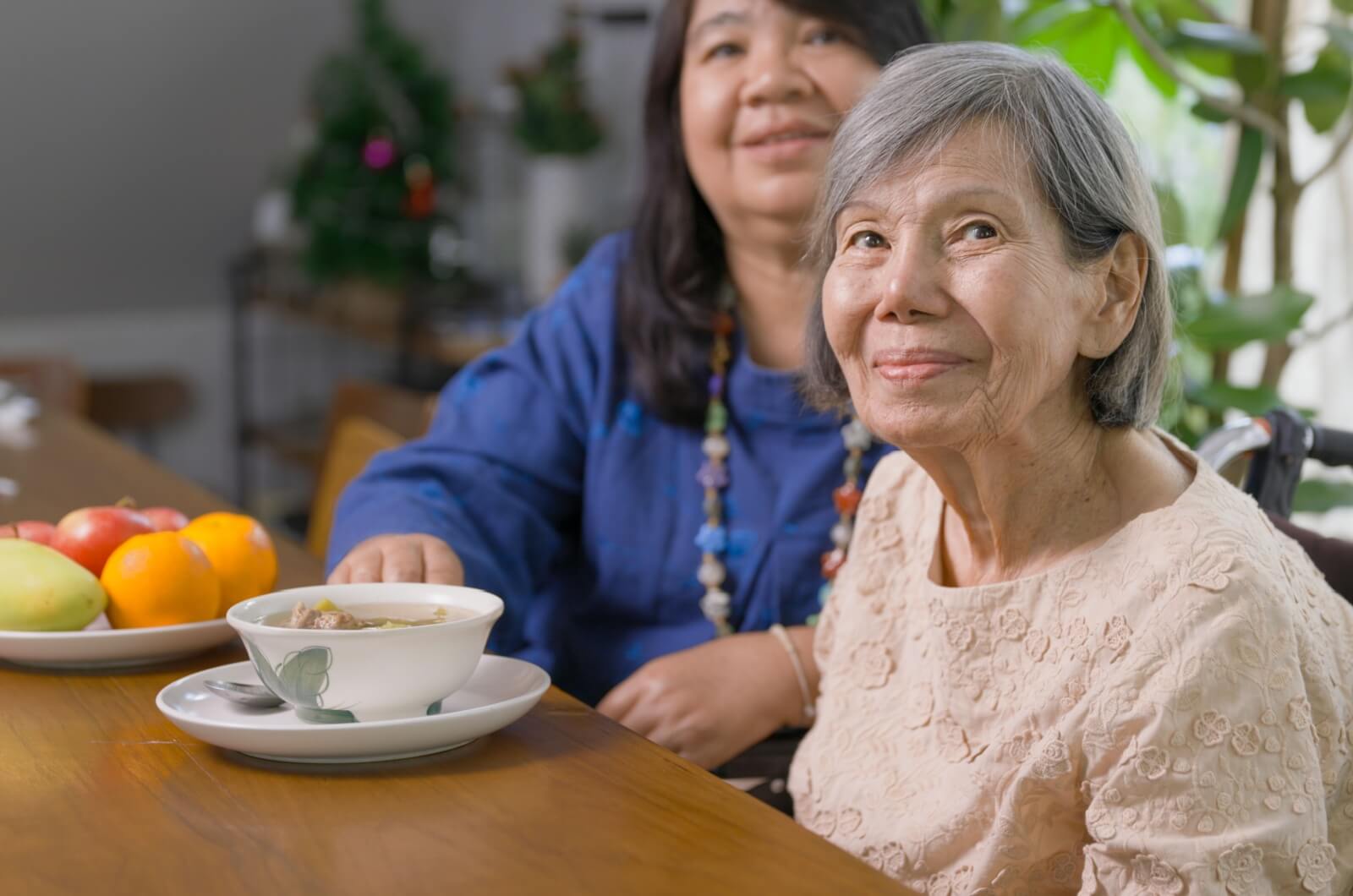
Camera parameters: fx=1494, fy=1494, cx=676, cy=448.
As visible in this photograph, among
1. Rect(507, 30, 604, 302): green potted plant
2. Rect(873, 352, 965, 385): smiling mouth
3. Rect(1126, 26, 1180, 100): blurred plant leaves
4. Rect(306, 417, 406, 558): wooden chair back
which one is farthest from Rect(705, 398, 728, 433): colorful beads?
Rect(507, 30, 604, 302): green potted plant

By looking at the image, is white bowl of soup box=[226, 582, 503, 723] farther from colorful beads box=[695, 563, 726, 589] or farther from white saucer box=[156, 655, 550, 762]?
colorful beads box=[695, 563, 726, 589]

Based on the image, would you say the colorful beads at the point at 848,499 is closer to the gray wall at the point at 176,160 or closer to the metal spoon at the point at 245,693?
the metal spoon at the point at 245,693

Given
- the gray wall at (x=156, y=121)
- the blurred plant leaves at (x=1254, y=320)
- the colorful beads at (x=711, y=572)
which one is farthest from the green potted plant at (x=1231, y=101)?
the gray wall at (x=156, y=121)

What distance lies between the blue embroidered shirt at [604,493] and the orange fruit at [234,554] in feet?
0.95

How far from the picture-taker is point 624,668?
1.60 meters

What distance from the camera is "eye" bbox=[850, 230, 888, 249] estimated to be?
3.32ft

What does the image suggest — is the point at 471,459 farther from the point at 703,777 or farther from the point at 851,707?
the point at 703,777

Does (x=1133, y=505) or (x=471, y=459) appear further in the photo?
(x=471, y=459)

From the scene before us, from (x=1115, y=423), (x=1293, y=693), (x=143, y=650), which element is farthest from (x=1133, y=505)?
(x=143, y=650)

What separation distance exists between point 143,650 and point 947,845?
1.96 ft

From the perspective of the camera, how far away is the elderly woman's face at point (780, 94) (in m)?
1.53

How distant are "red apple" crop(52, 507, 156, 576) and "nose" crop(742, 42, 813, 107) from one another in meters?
0.76

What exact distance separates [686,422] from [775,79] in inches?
14.7

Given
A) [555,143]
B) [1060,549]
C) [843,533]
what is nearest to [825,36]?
[843,533]
